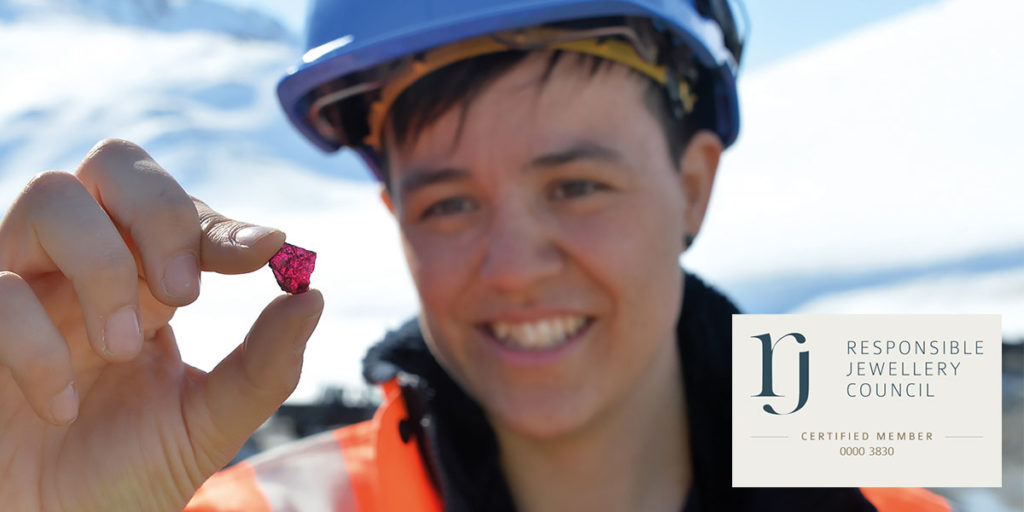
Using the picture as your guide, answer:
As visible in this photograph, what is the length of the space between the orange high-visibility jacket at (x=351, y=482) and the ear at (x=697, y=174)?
99 centimetres

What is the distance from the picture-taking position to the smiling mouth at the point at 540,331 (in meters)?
2.33

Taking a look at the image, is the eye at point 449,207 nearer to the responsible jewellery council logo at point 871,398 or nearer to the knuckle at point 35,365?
the responsible jewellery council logo at point 871,398

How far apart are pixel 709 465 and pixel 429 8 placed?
62.6 inches

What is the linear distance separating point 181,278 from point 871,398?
1989 millimetres

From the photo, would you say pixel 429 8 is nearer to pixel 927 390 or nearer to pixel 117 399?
pixel 117 399

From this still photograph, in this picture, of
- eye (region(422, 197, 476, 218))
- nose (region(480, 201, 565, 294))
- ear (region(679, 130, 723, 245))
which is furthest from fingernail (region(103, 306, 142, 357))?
ear (region(679, 130, 723, 245))

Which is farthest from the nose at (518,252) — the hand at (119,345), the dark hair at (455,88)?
the hand at (119,345)

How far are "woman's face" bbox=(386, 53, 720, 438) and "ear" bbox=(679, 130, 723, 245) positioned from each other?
0.28m

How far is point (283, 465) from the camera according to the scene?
8.23 ft

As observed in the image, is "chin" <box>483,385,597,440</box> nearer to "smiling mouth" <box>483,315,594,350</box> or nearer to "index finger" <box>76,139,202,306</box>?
"smiling mouth" <box>483,315,594,350</box>

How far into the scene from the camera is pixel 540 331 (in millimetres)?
2338

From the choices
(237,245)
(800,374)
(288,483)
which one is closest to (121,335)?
(237,245)

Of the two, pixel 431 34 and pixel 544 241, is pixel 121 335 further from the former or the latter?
pixel 431 34

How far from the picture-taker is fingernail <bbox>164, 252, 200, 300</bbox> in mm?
1360
